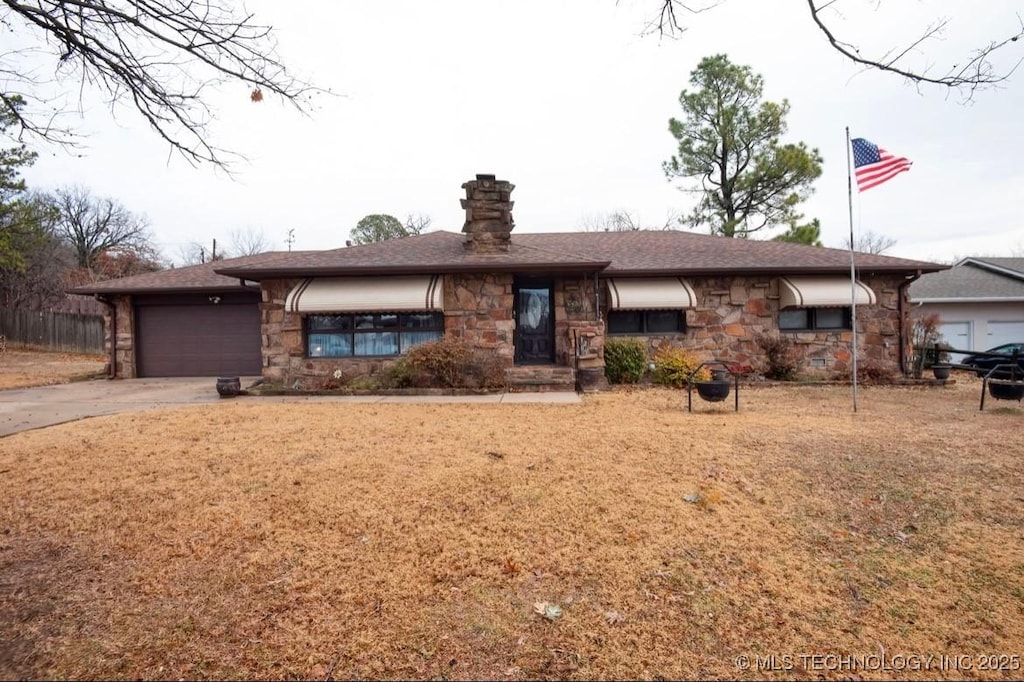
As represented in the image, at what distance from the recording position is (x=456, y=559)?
2916mm

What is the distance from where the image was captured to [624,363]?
33.6ft

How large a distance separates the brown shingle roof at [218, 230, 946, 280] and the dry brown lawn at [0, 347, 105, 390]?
585cm

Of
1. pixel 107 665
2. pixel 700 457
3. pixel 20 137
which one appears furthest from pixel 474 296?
pixel 107 665

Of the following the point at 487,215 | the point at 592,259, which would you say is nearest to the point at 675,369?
the point at 592,259

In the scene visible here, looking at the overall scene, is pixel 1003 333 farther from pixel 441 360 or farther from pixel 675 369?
pixel 441 360

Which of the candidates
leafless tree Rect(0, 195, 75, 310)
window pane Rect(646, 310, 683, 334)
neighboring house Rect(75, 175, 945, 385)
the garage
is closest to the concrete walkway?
neighboring house Rect(75, 175, 945, 385)

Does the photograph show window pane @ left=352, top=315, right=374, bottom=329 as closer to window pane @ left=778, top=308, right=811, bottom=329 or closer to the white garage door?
window pane @ left=778, top=308, right=811, bottom=329

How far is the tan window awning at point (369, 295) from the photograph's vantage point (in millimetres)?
9789

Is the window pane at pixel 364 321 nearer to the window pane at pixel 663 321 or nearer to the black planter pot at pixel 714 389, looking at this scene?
the window pane at pixel 663 321

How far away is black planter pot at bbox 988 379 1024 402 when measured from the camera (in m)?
7.18

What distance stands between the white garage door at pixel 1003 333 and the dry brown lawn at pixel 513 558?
51.9 feet

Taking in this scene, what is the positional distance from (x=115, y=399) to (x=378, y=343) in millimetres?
5070

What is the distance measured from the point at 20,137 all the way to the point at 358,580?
4.37 m

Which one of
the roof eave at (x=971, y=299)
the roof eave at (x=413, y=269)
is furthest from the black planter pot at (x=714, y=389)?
the roof eave at (x=971, y=299)
